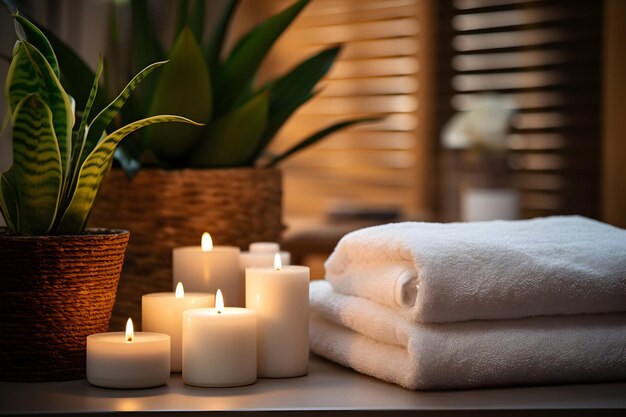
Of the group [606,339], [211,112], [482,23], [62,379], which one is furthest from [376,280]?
[482,23]

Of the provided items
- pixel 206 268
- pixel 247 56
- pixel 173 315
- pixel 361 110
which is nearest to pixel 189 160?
pixel 247 56

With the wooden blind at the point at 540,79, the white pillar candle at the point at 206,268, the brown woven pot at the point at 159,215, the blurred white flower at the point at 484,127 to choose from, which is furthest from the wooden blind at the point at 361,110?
the white pillar candle at the point at 206,268

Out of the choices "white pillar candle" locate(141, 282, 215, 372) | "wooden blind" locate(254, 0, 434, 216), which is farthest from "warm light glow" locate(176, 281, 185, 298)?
"wooden blind" locate(254, 0, 434, 216)

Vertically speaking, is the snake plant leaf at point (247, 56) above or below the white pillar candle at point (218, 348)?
above

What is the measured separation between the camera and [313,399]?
0.84 meters

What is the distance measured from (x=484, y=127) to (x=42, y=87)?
90.8 inches

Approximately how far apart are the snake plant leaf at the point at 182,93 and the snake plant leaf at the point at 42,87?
11.8 inches

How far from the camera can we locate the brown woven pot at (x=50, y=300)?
2.93ft

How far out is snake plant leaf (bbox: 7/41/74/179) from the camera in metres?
0.90

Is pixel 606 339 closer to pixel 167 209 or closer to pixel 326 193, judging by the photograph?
pixel 167 209

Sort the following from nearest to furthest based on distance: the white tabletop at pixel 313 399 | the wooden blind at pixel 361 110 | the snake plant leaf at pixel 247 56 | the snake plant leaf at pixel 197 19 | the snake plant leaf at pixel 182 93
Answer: the white tabletop at pixel 313 399 < the snake plant leaf at pixel 182 93 < the snake plant leaf at pixel 247 56 < the snake plant leaf at pixel 197 19 < the wooden blind at pixel 361 110

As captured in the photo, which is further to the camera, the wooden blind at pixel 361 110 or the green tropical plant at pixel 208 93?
the wooden blind at pixel 361 110

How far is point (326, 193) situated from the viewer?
364 cm

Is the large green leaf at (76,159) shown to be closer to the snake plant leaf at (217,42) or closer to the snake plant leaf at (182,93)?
the snake plant leaf at (182,93)
